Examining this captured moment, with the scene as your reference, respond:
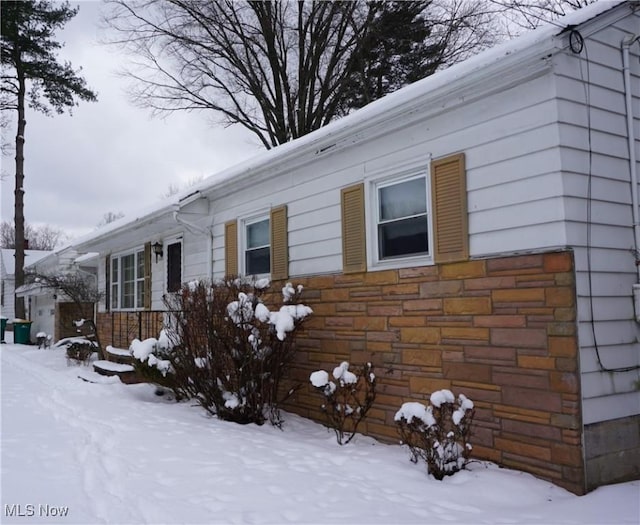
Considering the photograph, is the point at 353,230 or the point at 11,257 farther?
the point at 11,257

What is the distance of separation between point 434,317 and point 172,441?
9.10 feet

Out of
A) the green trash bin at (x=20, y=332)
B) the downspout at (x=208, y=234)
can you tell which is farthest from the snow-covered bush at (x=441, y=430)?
the green trash bin at (x=20, y=332)

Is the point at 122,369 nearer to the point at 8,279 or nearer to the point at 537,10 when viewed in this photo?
the point at 537,10

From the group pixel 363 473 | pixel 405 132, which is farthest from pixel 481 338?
pixel 405 132

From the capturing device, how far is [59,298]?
1898cm

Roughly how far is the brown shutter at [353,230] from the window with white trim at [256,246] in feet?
5.63

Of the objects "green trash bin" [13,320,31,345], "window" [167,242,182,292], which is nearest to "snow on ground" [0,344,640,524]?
"window" [167,242,182,292]

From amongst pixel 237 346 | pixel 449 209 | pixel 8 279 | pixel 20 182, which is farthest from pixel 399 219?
pixel 8 279

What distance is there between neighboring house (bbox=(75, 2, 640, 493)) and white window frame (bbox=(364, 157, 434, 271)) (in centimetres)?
2

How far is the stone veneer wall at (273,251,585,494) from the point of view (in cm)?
414

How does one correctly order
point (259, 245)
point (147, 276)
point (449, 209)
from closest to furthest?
point (449, 209) → point (259, 245) → point (147, 276)

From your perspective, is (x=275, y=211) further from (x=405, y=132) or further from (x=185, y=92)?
(x=185, y=92)

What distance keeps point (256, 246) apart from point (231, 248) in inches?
21.6

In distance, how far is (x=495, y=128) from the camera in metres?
4.70
